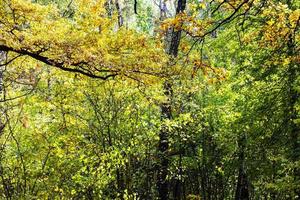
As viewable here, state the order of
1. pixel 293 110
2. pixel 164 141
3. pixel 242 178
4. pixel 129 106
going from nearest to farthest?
pixel 129 106
pixel 293 110
pixel 164 141
pixel 242 178

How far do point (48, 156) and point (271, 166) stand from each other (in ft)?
15.2

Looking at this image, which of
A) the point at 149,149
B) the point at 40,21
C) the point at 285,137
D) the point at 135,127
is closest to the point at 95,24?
the point at 40,21

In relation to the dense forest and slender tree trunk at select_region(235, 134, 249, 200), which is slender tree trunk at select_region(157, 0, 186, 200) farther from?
slender tree trunk at select_region(235, 134, 249, 200)

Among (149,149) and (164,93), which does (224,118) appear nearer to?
(164,93)

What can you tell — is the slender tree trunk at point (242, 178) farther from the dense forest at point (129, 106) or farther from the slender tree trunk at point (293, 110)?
the slender tree trunk at point (293, 110)

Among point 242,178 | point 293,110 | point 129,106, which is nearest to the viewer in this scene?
point 129,106

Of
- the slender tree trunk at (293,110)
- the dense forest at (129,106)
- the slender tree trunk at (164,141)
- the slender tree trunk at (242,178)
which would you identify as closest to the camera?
the dense forest at (129,106)

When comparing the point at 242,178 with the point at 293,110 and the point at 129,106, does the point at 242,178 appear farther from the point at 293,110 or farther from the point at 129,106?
the point at 129,106

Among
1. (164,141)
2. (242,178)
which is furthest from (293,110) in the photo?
(242,178)

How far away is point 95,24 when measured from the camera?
6.18 metres

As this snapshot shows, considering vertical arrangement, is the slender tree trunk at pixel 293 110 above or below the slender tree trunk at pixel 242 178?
above

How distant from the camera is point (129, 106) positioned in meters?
7.08

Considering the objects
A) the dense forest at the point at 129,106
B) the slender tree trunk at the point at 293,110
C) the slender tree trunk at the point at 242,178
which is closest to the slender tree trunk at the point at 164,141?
the dense forest at the point at 129,106

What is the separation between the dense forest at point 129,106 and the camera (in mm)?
5715
